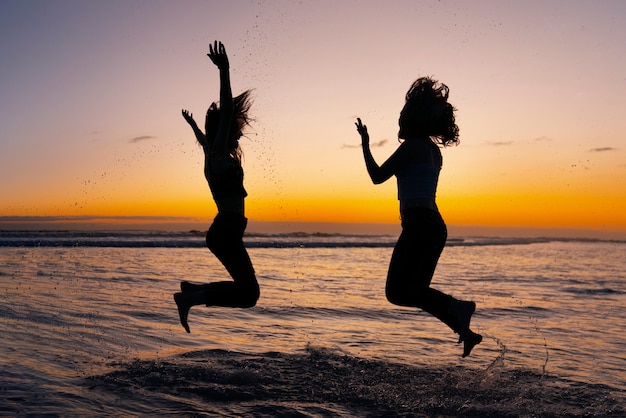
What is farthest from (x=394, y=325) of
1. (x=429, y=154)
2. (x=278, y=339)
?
(x=429, y=154)

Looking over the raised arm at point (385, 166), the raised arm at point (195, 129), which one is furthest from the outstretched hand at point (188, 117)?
the raised arm at point (385, 166)

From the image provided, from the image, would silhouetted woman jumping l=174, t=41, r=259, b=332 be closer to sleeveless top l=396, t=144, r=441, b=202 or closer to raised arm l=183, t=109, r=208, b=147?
raised arm l=183, t=109, r=208, b=147

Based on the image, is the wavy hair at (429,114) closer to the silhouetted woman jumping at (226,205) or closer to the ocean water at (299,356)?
the silhouetted woman jumping at (226,205)

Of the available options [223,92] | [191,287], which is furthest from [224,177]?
[191,287]

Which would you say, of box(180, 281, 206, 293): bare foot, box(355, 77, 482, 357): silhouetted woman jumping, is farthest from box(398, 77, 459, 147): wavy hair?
box(180, 281, 206, 293): bare foot

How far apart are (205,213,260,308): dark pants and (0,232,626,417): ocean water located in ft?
3.33

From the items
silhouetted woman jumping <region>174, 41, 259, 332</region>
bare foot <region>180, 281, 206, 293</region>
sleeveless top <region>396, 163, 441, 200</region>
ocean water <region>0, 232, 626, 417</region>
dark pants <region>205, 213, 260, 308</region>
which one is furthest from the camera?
ocean water <region>0, 232, 626, 417</region>

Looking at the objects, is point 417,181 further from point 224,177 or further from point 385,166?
point 224,177

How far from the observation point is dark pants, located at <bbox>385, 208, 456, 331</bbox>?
4.57 metres

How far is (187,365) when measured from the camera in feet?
22.1

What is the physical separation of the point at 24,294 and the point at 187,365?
658 centimetres

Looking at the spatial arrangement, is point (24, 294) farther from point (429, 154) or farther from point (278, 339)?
point (429, 154)

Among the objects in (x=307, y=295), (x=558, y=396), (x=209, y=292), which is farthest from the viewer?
(x=307, y=295)

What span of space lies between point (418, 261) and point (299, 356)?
10.4 feet
